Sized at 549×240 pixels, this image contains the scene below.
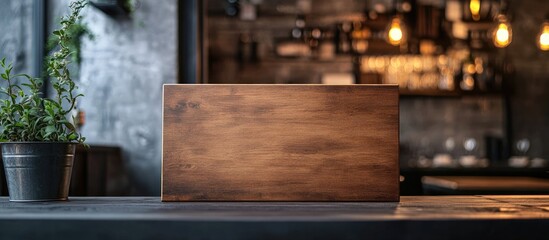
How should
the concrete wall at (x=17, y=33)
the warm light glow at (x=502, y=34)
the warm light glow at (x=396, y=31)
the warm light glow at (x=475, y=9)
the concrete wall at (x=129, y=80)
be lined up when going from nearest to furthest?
1. the concrete wall at (x=17, y=33)
2. the concrete wall at (x=129, y=80)
3. the warm light glow at (x=502, y=34)
4. the warm light glow at (x=396, y=31)
5. the warm light glow at (x=475, y=9)

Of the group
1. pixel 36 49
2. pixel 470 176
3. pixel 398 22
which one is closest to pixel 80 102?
pixel 36 49

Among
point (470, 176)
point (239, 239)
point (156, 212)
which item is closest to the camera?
point (239, 239)

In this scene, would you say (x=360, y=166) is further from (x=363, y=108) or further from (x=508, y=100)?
(x=508, y=100)

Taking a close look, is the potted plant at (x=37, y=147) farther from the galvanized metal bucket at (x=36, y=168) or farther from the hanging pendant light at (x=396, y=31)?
the hanging pendant light at (x=396, y=31)

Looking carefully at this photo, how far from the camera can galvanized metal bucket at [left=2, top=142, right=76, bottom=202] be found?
70.9 inches

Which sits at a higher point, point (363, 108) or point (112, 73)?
point (112, 73)

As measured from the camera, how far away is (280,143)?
1871 mm

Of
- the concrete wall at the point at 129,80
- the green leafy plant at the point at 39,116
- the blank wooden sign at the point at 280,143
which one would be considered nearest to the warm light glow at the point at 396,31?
the concrete wall at the point at 129,80

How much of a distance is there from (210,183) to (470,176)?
5267mm

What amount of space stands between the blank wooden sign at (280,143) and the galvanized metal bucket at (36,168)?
26 cm

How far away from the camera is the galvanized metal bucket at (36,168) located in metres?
1.80

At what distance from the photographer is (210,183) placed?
73.3 inches

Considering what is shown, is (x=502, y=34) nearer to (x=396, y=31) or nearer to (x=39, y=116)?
(x=396, y=31)

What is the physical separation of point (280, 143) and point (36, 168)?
614mm
